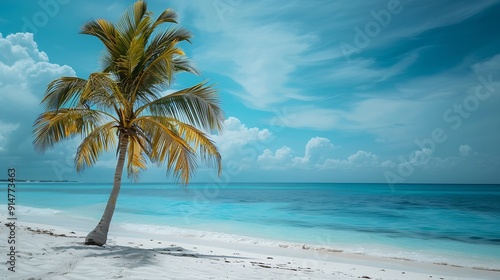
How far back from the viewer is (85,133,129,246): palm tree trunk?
729 centimetres

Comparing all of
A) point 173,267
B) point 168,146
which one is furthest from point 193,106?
point 173,267

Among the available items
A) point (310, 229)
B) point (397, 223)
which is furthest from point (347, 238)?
point (397, 223)

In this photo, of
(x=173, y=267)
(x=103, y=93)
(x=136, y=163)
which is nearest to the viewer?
(x=173, y=267)

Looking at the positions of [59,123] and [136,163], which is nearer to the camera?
[59,123]

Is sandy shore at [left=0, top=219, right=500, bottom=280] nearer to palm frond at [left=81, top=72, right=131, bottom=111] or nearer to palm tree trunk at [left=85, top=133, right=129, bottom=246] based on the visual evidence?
palm tree trunk at [left=85, top=133, right=129, bottom=246]

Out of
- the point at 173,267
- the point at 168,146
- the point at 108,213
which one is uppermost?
the point at 168,146

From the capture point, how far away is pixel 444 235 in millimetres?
15453

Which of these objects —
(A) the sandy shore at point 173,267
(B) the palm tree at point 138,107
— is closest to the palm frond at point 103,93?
(B) the palm tree at point 138,107

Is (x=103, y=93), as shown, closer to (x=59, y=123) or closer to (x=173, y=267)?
(x=59, y=123)

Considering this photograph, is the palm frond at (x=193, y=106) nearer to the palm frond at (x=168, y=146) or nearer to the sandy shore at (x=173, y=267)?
the palm frond at (x=168, y=146)

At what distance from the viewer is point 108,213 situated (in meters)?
7.57

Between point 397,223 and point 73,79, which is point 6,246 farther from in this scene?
point 397,223

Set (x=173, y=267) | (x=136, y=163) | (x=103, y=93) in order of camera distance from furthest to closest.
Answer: (x=136, y=163)
(x=103, y=93)
(x=173, y=267)

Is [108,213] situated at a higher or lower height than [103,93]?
lower
